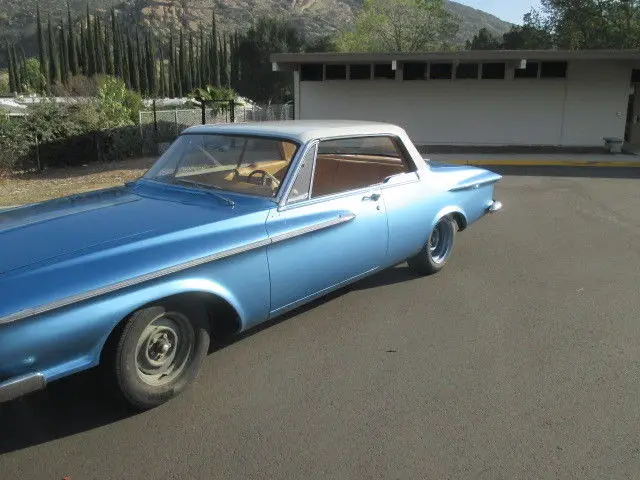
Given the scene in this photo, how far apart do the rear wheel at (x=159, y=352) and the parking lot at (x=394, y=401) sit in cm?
12

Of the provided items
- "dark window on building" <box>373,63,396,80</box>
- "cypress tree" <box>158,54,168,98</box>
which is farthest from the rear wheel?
"cypress tree" <box>158,54,168,98</box>

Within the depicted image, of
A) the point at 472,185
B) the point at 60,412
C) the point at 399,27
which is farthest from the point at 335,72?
the point at 399,27

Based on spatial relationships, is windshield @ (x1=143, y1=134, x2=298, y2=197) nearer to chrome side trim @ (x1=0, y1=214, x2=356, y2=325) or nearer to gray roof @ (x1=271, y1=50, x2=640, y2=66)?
chrome side trim @ (x1=0, y1=214, x2=356, y2=325)

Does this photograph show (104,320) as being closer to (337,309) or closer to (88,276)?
(88,276)

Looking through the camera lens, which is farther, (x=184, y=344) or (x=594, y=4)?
(x=594, y=4)

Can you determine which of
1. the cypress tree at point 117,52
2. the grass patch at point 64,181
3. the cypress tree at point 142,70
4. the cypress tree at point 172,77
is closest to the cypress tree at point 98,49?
the cypress tree at point 117,52

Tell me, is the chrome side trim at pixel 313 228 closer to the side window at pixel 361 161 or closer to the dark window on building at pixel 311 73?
the side window at pixel 361 161

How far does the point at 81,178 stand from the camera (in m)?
13.2

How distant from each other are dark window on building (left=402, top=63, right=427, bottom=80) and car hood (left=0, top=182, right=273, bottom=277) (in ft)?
55.5

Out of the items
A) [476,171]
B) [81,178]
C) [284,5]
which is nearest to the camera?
[476,171]

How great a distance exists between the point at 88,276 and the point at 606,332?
12.0ft

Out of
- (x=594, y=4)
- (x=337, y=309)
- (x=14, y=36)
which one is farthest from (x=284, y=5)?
(x=337, y=309)

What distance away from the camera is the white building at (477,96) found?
19172mm

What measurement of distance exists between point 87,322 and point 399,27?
45007mm
